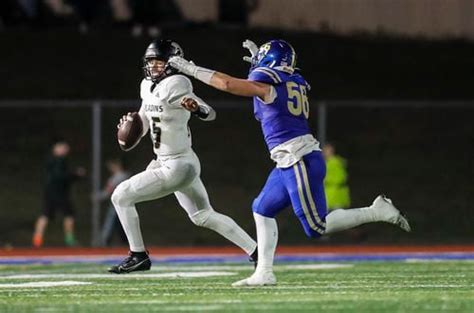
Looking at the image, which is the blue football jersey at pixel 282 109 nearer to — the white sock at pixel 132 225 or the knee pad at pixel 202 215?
the knee pad at pixel 202 215

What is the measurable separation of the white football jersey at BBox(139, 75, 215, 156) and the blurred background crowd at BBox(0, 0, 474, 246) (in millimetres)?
Answer: 7827

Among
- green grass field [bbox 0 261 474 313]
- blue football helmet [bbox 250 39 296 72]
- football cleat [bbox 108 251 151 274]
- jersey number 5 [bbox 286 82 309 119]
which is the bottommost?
green grass field [bbox 0 261 474 313]

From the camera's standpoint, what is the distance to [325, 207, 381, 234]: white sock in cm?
1098

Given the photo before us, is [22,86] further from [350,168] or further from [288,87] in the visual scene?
[288,87]

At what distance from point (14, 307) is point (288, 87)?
2.50 metres

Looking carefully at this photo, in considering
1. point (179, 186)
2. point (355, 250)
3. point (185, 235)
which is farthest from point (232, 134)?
point (179, 186)

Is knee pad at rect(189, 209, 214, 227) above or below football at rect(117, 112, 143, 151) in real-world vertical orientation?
below

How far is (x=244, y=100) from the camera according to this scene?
982 inches

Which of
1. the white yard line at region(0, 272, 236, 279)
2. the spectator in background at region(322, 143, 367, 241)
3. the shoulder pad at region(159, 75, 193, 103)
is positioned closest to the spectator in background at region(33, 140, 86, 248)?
the spectator in background at region(322, 143, 367, 241)

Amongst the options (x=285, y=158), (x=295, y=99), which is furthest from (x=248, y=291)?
(x=295, y=99)

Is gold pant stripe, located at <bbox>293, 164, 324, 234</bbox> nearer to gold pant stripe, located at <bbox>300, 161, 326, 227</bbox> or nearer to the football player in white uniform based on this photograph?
gold pant stripe, located at <bbox>300, 161, 326, 227</bbox>

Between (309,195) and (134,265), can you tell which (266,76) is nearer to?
(309,195)

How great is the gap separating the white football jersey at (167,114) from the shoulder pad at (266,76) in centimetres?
101

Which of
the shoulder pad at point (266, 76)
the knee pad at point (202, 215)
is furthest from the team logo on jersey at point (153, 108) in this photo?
the shoulder pad at point (266, 76)
